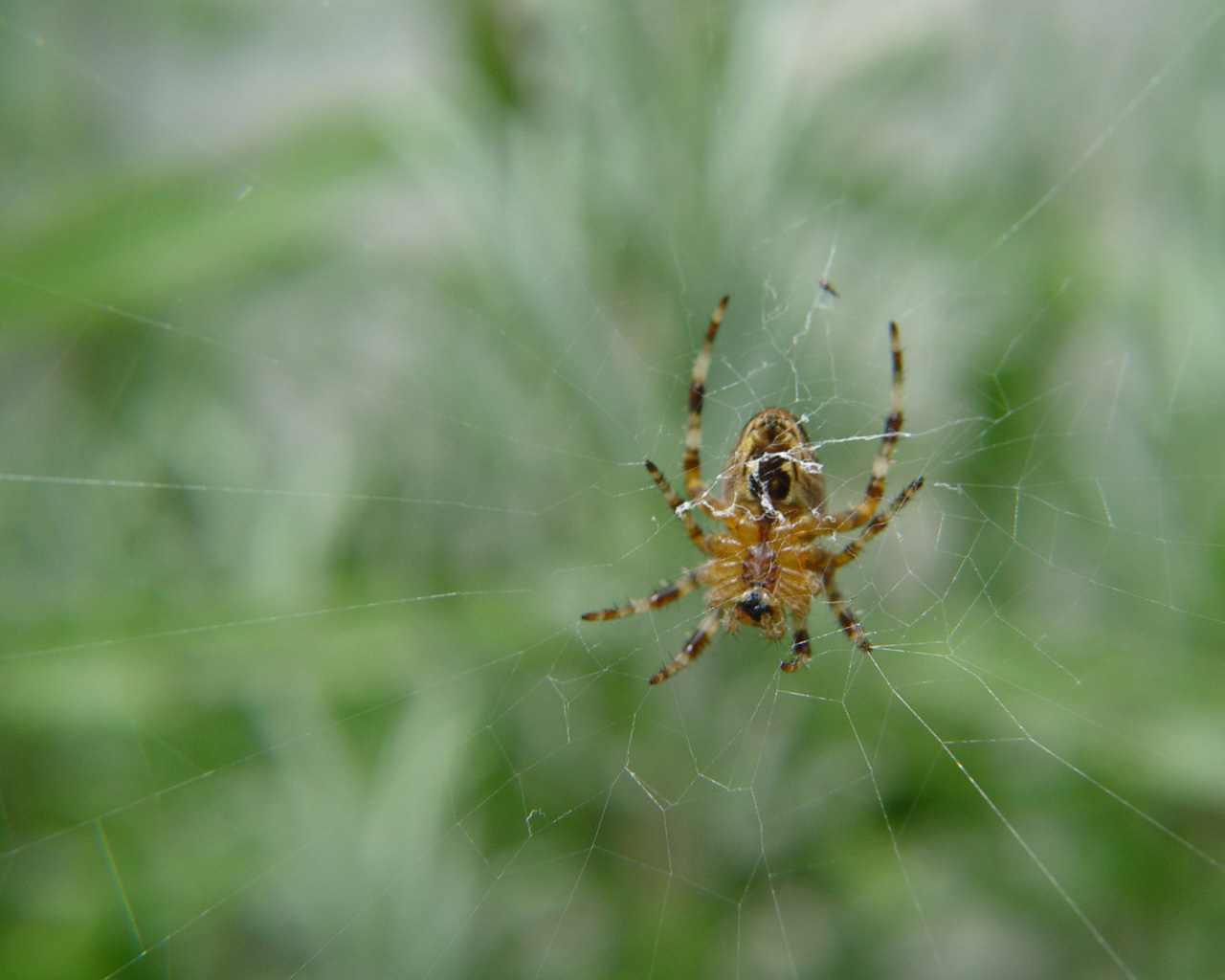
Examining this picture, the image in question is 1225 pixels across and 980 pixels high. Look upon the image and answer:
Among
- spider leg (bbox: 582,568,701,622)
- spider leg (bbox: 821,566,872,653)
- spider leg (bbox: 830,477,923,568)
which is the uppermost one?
Result: spider leg (bbox: 830,477,923,568)

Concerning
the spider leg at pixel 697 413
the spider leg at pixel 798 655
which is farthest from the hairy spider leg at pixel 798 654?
the spider leg at pixel 697 413

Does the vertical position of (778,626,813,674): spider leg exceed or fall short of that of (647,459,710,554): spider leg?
it falls short

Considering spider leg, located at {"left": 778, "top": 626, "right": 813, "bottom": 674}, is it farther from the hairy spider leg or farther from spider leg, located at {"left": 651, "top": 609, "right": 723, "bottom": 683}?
spider leg, located at {"left": 651, "top": 609, "right": 723, "bottom": 683}

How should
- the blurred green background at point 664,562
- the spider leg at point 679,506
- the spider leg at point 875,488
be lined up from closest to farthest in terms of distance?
the blurred green background at point 664,562 < the spider leg at point 679,506 < the spider leg at point 875,488

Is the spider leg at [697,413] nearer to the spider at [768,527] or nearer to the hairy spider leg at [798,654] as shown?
the spider at [768,527]

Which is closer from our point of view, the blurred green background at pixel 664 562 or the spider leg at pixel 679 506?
the blurred green background at pixel 664 562

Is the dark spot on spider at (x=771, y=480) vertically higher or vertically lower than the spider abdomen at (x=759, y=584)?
higher

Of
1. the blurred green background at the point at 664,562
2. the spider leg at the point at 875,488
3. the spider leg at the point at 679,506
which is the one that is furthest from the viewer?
the spider leg at the point at 875,488

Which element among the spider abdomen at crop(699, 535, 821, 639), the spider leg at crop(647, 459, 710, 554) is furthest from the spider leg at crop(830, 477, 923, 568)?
the spider leg at crop(647, 459, 710, 554)
